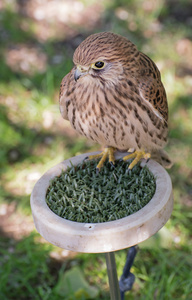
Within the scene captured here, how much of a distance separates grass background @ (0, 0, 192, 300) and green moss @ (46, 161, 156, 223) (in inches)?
39.7

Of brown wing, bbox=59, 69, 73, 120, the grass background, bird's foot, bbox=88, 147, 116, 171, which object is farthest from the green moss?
the grass background

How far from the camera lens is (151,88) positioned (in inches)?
89.7

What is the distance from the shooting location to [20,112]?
4.83 meters

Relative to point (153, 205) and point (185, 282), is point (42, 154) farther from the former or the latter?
point (153, 205)

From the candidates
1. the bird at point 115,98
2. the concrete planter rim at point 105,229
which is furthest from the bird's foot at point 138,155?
the concrete planter rim at point 105,229

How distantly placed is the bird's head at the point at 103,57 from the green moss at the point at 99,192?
1.67 ft

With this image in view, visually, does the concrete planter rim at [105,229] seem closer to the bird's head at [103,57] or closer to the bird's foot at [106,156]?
the bird's foot at [106,156]

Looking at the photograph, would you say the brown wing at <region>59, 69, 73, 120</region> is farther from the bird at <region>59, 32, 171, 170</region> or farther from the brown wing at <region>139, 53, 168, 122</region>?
the brown wing at <region>139, 53, 168, 122</region>

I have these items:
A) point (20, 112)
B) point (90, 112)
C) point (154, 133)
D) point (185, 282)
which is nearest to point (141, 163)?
point (154, 133)

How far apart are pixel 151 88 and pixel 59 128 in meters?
2.50

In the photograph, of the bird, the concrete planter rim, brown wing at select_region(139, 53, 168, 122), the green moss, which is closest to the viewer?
the concrete planter rim

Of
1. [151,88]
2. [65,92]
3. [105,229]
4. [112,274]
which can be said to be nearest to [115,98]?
[151,88]

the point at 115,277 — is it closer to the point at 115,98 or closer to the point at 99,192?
the point at 99,192

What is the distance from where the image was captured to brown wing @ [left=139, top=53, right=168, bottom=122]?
2252 millimetres
